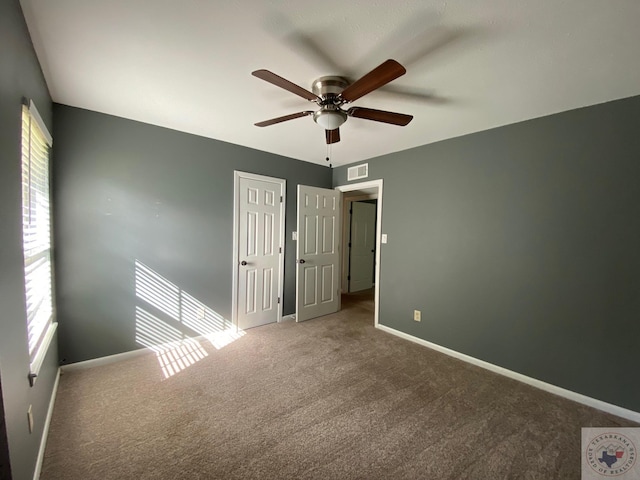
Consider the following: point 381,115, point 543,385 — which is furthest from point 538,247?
point 381,115

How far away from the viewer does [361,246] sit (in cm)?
577

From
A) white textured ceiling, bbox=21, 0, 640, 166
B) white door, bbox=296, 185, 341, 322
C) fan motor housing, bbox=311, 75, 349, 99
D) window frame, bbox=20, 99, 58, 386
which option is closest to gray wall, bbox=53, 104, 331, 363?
window frame, bbox=20, 99, 58, 386

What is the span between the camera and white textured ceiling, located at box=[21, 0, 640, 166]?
1223 millimetres

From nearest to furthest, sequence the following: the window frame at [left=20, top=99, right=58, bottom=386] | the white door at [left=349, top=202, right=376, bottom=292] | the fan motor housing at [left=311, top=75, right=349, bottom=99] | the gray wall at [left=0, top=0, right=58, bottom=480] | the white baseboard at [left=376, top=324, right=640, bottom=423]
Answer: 1. the gray wall at [left=0, top=0, right=58, bottom=480]
2. the window frame at [left=20, top=99, right=58, bottom=386]
3. the fan motor housing at [left=311, top=75, right=349, bottom=99]
4. the white baseboard at [left=376, top=324, right=640, bottom=423]
5. the white door at [left=349, top=202, right=376, bottom=292]

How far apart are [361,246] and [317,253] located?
2085 millimetres

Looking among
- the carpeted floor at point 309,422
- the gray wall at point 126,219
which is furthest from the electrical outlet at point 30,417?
the gray wall at point 126,219

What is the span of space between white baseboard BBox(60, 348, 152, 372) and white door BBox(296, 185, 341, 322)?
1.90 metres

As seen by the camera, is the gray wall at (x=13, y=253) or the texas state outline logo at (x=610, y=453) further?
the texas state outline logo at (x=610, y=453)

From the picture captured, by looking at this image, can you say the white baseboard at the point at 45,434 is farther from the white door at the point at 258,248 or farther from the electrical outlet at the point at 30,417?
the white door at the point at 258,248

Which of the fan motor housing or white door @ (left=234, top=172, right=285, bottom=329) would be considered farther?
white door @ (left=234, top=172, right=285, bottom=329)

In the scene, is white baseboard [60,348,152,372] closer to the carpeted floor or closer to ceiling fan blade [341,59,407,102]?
the carpeted floor

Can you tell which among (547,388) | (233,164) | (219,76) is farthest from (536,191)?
(233,164)

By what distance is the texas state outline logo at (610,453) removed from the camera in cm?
147

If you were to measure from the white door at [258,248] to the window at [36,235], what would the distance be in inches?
65.0
